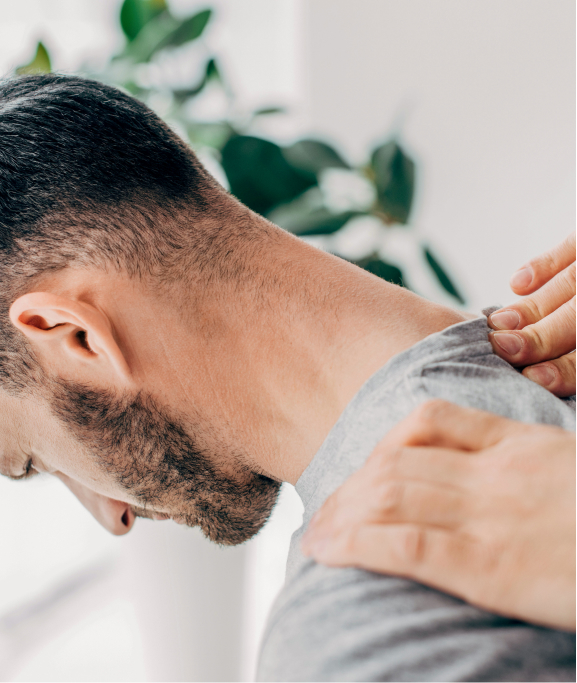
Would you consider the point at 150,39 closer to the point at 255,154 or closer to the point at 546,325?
the point at 255,154

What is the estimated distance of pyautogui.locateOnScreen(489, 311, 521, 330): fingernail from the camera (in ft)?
2.17

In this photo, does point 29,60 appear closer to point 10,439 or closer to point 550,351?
point 10,439

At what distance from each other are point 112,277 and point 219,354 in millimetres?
152

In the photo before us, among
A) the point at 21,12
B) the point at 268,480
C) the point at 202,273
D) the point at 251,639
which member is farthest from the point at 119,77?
the point at 251,639

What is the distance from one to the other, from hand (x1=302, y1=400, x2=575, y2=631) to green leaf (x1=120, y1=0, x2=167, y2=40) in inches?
42.9

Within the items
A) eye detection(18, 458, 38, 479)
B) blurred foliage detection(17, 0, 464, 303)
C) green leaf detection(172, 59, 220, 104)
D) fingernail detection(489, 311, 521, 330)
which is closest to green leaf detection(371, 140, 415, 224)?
blurred foliage detection(17, 0, 464, 303)

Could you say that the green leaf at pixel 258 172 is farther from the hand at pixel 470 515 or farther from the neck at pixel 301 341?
the hand at pixel 470 515

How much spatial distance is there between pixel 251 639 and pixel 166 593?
0.49 metres

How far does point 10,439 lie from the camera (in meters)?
0.77

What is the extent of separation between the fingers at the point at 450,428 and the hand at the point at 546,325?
0.66ft

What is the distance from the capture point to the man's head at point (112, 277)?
2.09 ft

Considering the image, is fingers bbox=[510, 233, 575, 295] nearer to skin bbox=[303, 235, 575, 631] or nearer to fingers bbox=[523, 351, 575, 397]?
fingers bbox=[523, 351, 575, 397]

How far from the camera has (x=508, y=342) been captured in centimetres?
61

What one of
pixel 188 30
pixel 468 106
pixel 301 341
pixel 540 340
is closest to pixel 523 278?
pixel 540 340
